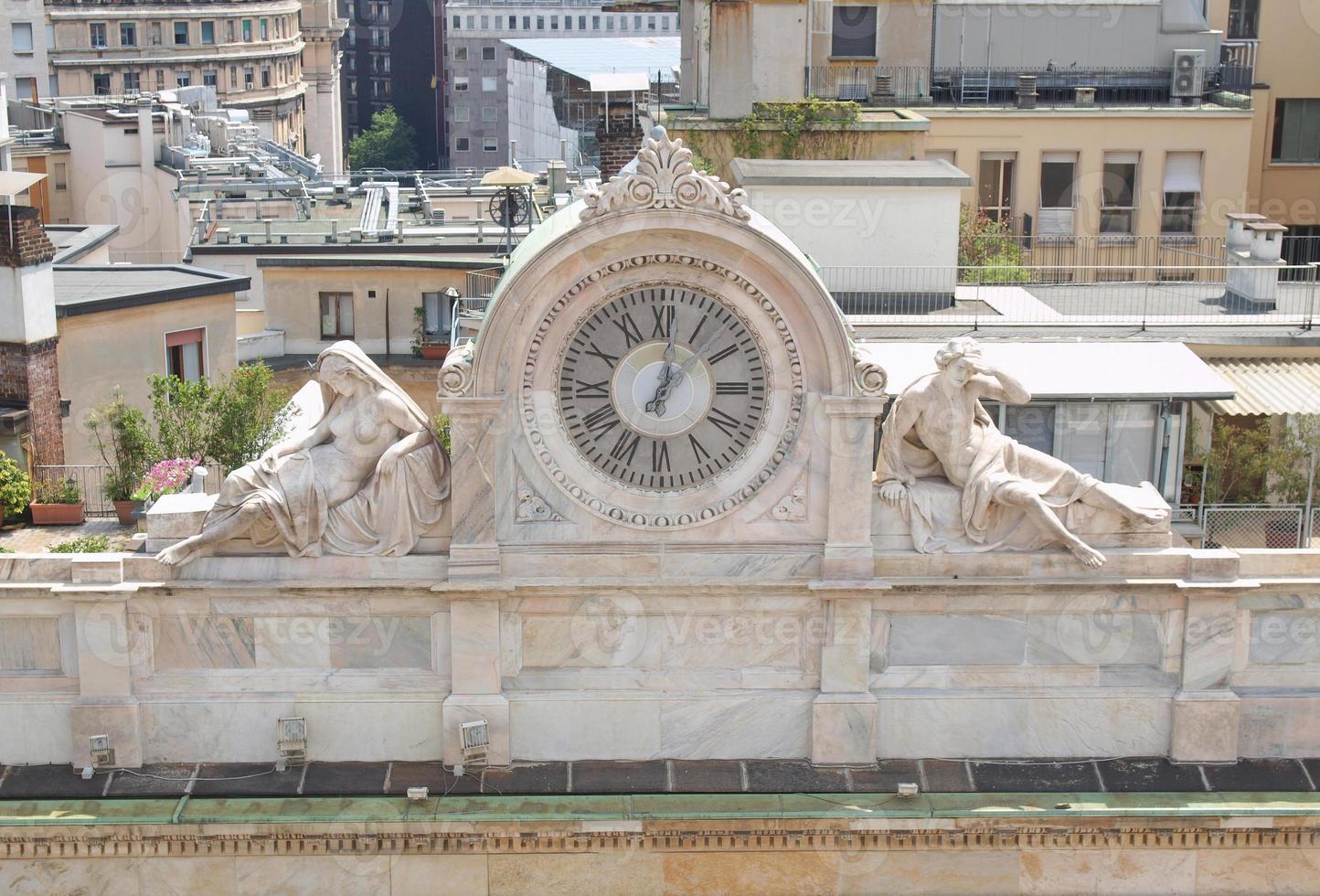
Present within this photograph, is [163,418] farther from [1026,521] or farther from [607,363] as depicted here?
[1026,521]

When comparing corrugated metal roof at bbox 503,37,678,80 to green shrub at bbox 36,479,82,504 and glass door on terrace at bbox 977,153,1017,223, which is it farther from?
green shrub at bbox 36,479,82,504

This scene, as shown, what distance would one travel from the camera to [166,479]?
100ft

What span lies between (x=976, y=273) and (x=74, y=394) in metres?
17.7

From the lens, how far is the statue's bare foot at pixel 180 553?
23156 millimetres

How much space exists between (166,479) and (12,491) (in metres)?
3.55

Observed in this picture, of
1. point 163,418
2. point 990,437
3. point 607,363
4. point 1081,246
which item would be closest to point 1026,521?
point 990,437

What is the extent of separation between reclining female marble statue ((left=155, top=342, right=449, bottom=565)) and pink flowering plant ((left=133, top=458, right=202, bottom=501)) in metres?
7.26

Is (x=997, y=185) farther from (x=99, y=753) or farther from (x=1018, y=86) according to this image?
(x=99, y=753)

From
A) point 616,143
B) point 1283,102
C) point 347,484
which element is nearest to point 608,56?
point 616,143

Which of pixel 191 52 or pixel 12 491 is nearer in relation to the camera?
pixel 12 491

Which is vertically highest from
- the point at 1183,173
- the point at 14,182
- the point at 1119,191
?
the point at 14,182

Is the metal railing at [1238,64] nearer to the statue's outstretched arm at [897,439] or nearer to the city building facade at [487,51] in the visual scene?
the statue's outstretched arm at [897,439]

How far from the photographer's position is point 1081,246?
179 feet

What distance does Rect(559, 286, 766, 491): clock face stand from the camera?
906 inches
